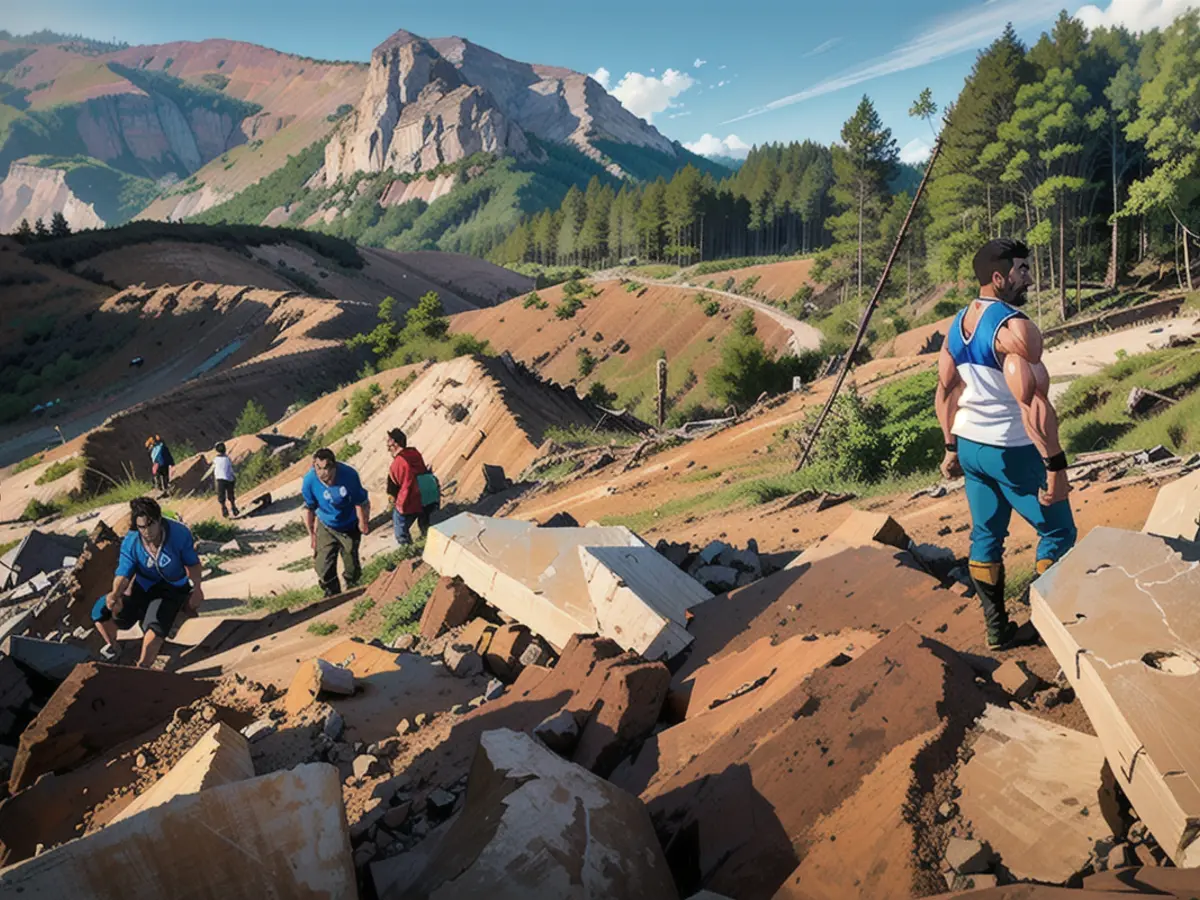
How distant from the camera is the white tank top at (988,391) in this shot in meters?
3.42

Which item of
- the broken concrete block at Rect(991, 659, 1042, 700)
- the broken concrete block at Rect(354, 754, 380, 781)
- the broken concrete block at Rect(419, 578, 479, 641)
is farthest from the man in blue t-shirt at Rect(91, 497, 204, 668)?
the broken concrete block at Rect(991, 659, 1042, 700)

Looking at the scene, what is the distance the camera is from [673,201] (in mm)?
73188

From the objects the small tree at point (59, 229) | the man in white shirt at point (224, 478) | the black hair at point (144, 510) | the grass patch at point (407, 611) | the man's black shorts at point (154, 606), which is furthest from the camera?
the small tree at point (59, 229)

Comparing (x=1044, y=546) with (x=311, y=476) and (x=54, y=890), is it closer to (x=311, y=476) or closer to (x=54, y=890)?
(x=54, y=890)

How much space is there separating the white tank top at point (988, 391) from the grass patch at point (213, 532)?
12.6 metres

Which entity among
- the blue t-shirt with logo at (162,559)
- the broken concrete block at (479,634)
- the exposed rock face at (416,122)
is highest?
the exposed rock face at (416,122)

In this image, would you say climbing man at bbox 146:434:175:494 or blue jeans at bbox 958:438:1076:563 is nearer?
blue jeans at bbox 958:438:1076:563

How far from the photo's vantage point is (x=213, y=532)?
45.0ft

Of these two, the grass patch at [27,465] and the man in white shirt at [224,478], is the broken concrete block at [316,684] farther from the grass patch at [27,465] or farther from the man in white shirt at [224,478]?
the grass patch at [27,465]

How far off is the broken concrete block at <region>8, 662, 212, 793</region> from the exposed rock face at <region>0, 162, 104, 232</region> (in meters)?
213

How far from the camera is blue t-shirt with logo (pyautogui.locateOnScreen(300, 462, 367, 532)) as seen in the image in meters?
7.50

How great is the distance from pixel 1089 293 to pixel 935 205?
8.09 metres

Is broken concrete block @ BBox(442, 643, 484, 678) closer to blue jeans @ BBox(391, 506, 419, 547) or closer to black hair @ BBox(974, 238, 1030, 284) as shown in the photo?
black hair @ BBox(974, 238, 1030, 284)

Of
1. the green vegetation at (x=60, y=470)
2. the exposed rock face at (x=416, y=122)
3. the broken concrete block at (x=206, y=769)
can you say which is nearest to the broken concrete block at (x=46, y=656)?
the broken concrete block at (x=206, y=769)
